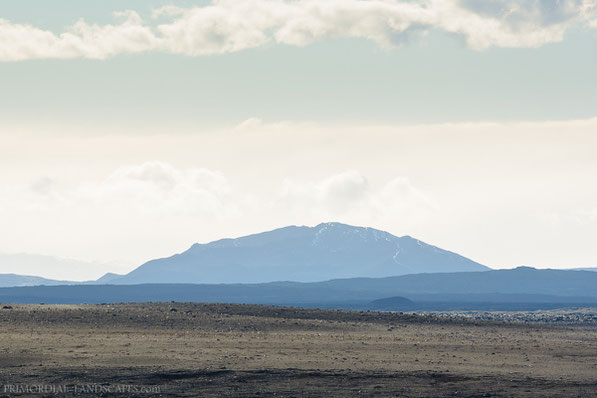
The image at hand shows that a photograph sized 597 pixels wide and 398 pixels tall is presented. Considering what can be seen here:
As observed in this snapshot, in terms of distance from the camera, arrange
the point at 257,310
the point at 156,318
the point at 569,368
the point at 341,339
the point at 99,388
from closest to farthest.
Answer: the point at 99,388 < the point at 569,368 < the point at 341,339 < the point at 156,318 < the point at 257,310

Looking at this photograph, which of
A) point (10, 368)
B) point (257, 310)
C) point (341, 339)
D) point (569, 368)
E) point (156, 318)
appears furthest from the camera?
point (257, 310)

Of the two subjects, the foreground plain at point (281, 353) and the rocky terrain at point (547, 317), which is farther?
the rocky terrain at point (547, 317)

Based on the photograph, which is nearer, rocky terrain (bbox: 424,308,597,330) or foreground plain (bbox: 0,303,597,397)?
foreground plain (bbox: 0,303,597,397)

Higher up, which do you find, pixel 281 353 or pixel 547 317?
pixel 547 317

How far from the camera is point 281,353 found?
4769 cm

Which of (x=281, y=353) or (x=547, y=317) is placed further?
(x=547, y=317)

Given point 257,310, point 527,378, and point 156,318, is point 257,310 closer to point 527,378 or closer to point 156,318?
point 156,318

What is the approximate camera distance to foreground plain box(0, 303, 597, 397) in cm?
3762

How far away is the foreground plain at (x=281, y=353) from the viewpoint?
37625 mm

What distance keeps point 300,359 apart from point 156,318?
20227mm

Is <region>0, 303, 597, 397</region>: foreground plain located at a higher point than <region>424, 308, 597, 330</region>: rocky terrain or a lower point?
lower

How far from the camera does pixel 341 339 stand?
5622 centimetres

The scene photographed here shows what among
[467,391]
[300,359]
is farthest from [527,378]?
[300,359]

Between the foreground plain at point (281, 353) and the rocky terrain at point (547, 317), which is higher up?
the rocky terrain at point (547, 317)
